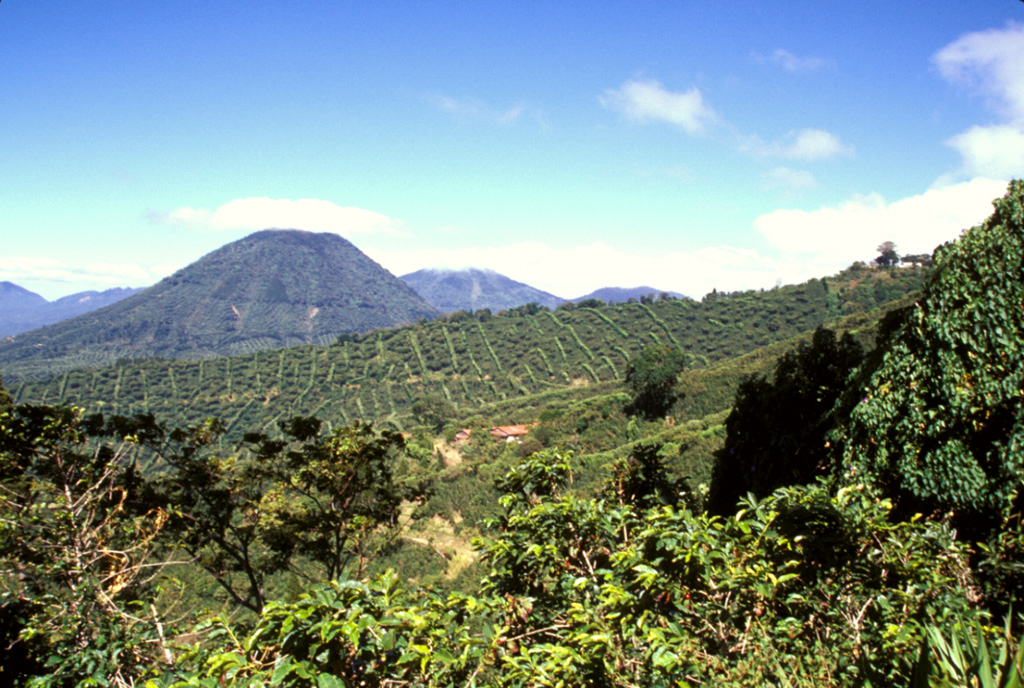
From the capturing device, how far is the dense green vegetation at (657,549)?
248 cm

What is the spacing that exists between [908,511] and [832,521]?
8.28 feet

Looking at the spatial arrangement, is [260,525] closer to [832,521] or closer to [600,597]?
[600,597]

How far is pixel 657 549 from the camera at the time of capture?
11.4ft

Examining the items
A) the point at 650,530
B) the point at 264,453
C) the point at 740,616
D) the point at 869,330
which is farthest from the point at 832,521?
the point at 869,330

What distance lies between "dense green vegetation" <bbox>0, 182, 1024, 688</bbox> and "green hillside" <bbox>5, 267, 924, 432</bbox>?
170 ft

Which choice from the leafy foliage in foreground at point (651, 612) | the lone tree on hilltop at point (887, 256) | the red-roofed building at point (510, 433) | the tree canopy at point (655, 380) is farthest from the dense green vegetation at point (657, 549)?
the lone tree on hilltop at point (887, 256)

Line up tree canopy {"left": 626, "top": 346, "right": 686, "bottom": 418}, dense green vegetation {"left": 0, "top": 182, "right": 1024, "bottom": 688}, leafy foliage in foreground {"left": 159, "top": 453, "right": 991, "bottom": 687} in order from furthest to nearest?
tree canopy {"left": 626, "top": 346, "right": 686, "bottom": 418} < dense green vegetation {"left": 0, "top": 182, "right": 1024, "bottom": 688} < leafy foliage in foreground {"left": 159, "top": 453, "right": 991, "bottom": 687}

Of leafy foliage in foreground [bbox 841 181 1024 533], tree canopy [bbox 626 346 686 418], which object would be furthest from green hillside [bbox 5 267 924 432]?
leafy foliage in foreground [bbox 841 181 1024 533]

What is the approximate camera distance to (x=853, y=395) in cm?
650

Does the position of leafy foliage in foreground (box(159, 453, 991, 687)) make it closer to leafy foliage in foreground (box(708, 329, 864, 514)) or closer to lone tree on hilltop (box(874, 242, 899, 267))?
leafy foliage in foreground (box(708, 329, 864, 514))

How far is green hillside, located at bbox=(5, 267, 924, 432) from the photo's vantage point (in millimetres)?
66875

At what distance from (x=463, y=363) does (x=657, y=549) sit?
250 feet

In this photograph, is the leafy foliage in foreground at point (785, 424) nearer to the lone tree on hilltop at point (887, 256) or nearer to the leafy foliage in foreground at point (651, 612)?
the leafy foliage in foreground at point (651, 612)

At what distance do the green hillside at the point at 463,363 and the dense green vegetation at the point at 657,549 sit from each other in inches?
2046
